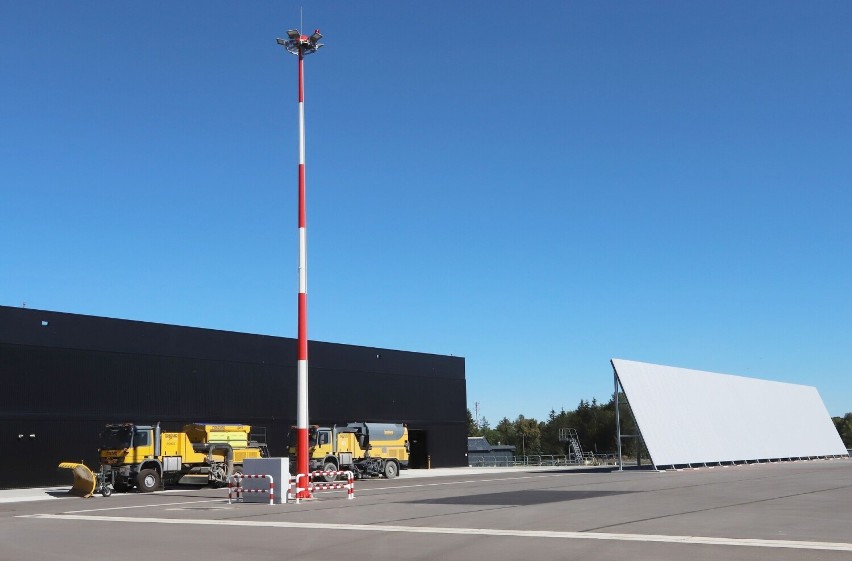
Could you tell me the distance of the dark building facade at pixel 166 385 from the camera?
127ft

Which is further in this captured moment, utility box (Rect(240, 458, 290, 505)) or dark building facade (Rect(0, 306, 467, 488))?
dark building facade (Rect(0, 306, 467, 488))

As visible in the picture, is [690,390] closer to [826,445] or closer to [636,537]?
[826,445]

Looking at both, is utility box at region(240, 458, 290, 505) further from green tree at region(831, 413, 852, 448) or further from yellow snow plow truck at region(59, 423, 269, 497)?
green tree at region(831, 413, 852, 448)

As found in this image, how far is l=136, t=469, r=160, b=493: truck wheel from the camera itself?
34.8m

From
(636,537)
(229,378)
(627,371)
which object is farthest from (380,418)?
(636,537)

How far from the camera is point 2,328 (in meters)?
37.9

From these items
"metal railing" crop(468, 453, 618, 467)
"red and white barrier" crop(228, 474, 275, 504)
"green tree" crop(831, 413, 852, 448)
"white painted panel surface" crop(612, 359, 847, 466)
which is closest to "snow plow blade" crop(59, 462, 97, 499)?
"red and white barrier" crop(228, 474, 275, 504)

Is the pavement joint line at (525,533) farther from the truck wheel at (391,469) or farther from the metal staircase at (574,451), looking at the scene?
the metal staircase at (574,451)

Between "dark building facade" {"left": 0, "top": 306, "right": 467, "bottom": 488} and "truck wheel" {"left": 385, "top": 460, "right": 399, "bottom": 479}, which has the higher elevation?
"dark building facade" {"left": 0, "top": 306, "right": 467, "bottom": 488}

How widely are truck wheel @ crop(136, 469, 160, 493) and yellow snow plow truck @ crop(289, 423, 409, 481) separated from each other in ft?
22.5

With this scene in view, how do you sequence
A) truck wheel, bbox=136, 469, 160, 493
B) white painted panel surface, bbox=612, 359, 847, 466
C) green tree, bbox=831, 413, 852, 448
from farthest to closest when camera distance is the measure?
1. green tree, bbox=831, 413, 852, 448
2. white painted panel surface, bbox=612, 359, 847, 466
3. truck wheel, bbox=136, 469, 160, 493

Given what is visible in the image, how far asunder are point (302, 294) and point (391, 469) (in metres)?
20.1

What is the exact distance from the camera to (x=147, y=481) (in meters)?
35.0

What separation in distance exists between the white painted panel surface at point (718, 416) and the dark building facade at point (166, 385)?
16.7 meters
